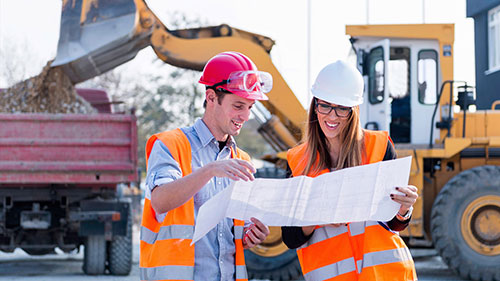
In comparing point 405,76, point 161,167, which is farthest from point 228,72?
point 405,76

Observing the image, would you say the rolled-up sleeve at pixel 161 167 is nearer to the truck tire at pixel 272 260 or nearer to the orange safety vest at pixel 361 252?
the orange safety vest at pixel 361 252

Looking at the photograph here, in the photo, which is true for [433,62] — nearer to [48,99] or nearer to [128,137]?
[128,137]

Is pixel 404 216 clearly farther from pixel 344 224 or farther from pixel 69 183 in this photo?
pixel 69 183

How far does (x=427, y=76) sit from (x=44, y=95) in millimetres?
5013

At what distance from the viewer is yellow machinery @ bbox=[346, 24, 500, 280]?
898 centimetres

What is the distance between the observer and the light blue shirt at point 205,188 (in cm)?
278

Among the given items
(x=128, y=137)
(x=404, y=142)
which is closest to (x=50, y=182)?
(x=128, y=137)

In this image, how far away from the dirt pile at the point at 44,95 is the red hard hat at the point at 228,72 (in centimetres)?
737

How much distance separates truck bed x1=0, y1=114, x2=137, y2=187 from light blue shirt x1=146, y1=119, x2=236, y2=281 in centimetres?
612

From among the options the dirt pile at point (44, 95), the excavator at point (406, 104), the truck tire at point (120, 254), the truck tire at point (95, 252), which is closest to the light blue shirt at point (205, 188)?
the excavator at point (406, 104)

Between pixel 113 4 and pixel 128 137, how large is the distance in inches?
69.6

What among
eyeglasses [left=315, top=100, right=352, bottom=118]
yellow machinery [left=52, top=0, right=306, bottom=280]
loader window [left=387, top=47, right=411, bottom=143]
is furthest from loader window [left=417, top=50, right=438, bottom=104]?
eyeglasses [left=315, top=100, right=352, bottom=118]

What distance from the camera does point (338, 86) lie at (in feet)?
10.2

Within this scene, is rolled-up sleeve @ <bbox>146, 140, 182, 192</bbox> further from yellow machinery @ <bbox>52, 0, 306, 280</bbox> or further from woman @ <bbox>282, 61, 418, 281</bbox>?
yellow machinery @ <bbox>52, 0, 306, 280</bbox>
